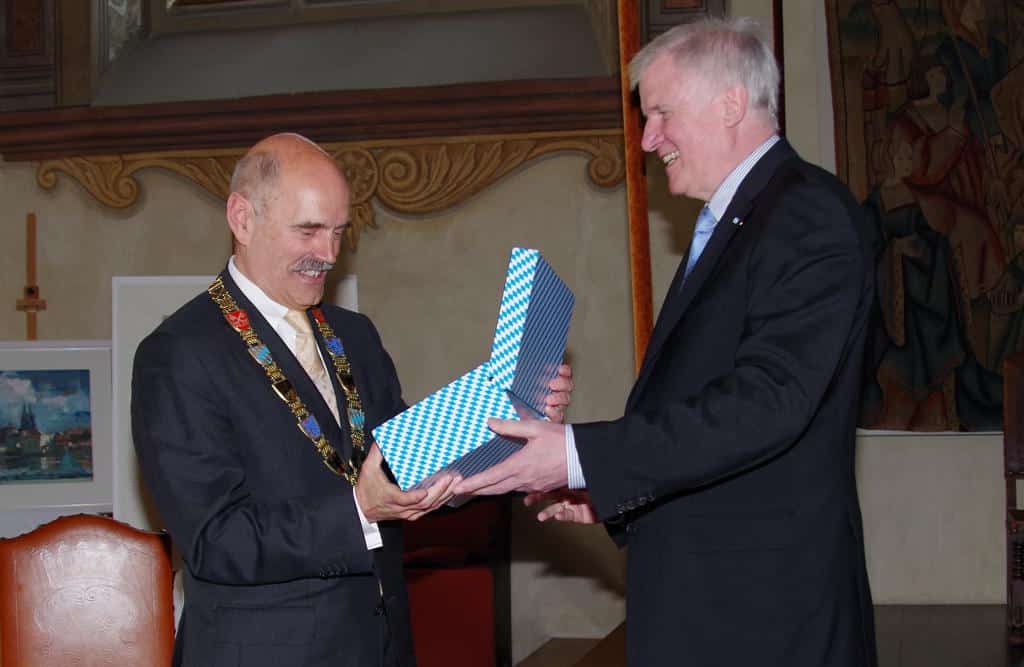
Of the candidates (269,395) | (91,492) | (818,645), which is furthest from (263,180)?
(91,492)

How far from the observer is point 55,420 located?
601cm

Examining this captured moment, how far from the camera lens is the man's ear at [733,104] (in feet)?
8.63

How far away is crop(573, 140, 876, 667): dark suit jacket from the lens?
2.36m

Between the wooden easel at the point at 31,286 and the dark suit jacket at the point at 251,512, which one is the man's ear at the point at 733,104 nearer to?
the dark suit jacket at the point at 251,512

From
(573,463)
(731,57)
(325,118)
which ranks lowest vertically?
(573,463)

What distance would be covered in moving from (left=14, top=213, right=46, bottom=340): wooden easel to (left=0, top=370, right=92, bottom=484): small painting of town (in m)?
0.93

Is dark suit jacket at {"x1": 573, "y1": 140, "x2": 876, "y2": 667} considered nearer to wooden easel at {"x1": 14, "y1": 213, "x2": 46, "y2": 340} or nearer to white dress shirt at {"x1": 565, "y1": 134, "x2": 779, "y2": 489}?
white dress shirt at {"x1": 565, "y1": 134, "x2": 779, "y2": 489}

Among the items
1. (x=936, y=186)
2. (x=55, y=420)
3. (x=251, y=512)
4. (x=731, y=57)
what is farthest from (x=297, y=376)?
(x=936, y=186)

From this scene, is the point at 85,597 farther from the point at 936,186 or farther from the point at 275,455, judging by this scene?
the point at 936,186

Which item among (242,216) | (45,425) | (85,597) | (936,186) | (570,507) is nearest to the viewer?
(242,216)

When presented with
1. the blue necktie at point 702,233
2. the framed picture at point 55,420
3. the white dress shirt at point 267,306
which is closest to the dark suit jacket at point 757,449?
the blue necktie at point 702,233

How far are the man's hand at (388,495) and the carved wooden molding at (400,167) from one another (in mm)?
4183

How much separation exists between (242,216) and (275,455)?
1.84 ft

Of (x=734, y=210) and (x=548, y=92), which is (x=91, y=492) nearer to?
(x=548, y=92)
